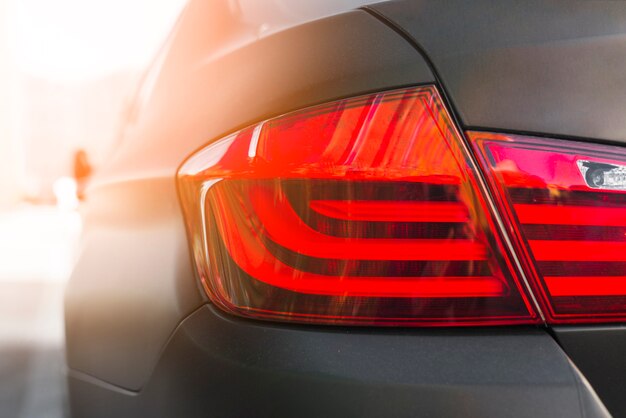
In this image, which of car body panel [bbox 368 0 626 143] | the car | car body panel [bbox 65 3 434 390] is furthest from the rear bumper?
car body panel [bbox 368 0 626 143]

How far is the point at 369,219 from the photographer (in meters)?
1.00

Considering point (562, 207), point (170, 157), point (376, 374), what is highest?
point (170, 157)

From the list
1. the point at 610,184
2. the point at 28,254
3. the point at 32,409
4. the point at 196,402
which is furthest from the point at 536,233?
the point at 28,254

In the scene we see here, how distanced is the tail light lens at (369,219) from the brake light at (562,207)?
0.13ft

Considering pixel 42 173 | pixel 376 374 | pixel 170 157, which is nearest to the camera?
pixel 376 374

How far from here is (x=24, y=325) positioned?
3959 mm

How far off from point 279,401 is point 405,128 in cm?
44

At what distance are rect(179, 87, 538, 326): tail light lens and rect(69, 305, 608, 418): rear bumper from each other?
4cm

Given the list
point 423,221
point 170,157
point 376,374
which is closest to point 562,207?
point 423,221

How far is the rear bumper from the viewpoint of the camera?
3.07 feet

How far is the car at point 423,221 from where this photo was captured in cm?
97

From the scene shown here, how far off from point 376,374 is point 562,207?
0.36m

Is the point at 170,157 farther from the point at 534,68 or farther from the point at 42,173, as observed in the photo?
→ the point at 42,173

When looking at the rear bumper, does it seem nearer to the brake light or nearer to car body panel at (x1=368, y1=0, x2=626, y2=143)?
the brake light
